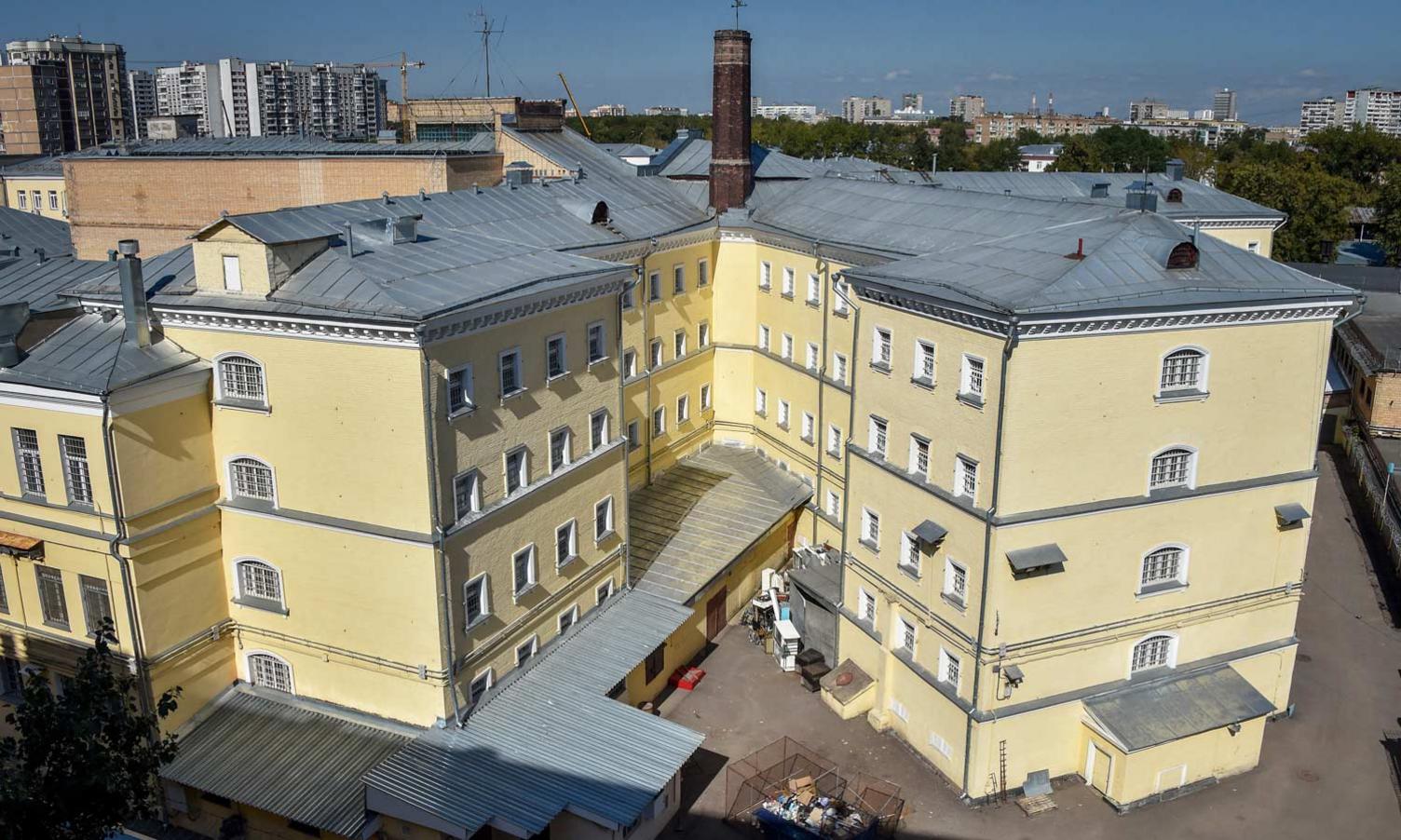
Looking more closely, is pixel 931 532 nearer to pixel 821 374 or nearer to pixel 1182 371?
pixel 1182 371

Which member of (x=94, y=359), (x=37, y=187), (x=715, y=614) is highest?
(x=37, y=187)

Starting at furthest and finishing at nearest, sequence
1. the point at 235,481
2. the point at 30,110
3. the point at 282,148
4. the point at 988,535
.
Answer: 1. the point at 30,110
2. the point at 282,148
3. the point at 988,535
4. the point at 235,481

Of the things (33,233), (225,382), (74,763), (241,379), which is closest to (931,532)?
(241,379)

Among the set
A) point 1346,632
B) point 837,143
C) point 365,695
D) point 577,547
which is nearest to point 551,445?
point 577,547

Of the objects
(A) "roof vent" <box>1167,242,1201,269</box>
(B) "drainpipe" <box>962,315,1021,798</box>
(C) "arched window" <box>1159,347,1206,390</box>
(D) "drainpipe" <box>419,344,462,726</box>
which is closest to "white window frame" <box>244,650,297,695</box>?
(D) "drainpipe" <box>419,344,462,726</box>


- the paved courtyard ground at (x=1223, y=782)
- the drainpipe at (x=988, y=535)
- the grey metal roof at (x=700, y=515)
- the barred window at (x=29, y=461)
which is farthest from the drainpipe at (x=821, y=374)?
the barred window at (x=29, y=461)
